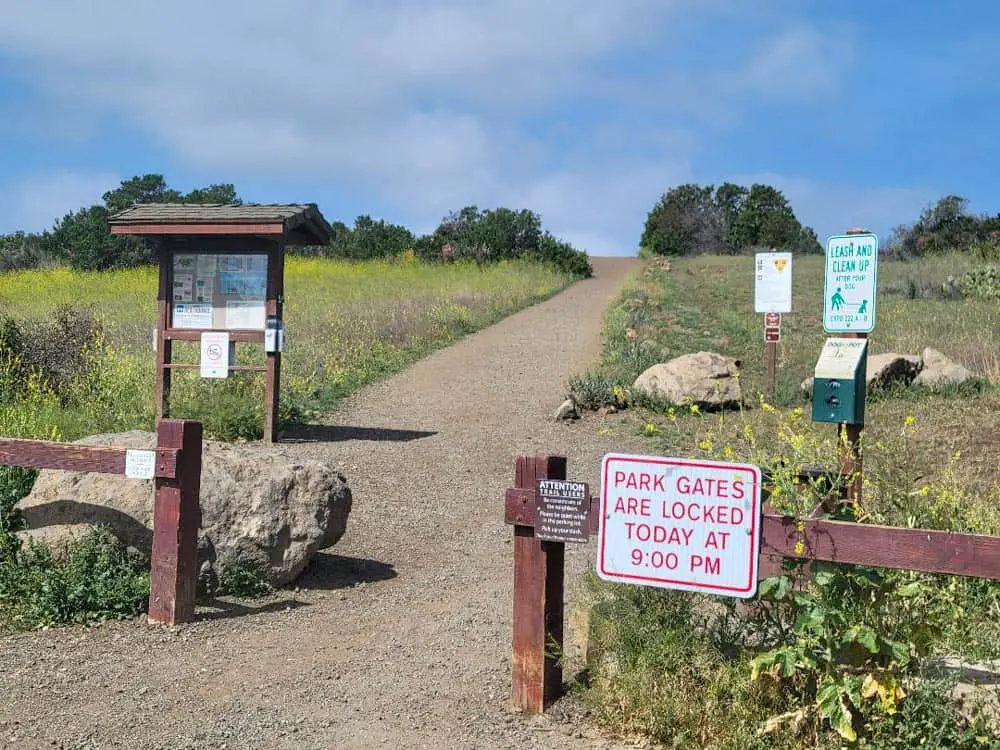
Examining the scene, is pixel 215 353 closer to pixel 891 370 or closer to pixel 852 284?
pixel 852 284

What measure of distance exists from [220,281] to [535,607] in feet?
26.4

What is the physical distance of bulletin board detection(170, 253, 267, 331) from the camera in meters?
11.7

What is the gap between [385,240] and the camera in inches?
1603

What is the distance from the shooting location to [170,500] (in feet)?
19.4

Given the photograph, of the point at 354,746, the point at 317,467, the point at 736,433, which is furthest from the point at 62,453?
the point at 736,433

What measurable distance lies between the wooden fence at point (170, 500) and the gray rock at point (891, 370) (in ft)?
30.6

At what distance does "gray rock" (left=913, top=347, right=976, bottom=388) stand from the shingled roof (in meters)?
7.54

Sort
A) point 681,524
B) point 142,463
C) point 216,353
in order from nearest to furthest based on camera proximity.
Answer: point 681,524
point 142,463
point 216,353

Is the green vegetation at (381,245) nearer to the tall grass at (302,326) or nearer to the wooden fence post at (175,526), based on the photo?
the tall grass at (302,326)

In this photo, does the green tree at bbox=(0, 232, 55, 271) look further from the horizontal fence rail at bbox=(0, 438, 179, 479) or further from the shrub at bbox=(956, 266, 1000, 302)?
the horizontal fence rail at bbox=(0, 438, 179, 479)

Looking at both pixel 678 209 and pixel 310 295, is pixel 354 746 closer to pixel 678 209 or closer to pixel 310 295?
pixel 310 295

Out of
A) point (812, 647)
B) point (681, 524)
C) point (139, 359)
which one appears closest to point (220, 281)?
point (139, 359)

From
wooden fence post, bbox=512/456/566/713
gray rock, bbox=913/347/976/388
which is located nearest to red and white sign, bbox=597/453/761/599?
wooden fence post, bbox=512/456/566/713

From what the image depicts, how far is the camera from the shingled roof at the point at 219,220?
1132cm
